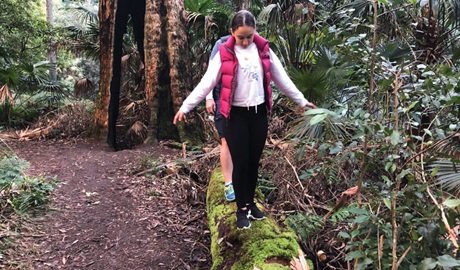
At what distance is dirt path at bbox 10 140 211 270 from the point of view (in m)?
3.29

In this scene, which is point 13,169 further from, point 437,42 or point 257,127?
point 437,42

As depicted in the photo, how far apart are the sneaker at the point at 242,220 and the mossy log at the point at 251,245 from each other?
0.11ft

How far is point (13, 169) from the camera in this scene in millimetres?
4160

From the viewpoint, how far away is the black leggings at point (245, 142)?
112 inches

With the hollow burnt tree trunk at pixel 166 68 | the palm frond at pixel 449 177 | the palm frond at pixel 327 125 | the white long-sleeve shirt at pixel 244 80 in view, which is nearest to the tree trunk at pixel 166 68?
the hollow burnt tree trunk at pixel 166 68

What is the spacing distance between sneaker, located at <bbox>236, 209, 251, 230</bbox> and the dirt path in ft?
2.42

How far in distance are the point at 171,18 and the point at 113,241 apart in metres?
4.39

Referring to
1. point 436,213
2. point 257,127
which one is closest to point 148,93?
point 257,127

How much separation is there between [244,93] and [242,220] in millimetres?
1019

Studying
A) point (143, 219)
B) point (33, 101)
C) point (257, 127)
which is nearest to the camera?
point (257, 127)

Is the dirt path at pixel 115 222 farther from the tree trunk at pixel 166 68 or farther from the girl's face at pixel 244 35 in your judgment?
the girl's face at pixel 244 35

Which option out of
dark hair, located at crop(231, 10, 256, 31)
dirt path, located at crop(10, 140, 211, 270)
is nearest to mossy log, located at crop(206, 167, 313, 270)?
dirt path, located at crop(10, 140, 211, 270)

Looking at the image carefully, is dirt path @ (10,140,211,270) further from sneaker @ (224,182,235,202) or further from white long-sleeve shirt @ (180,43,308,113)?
white long-sleeve shirt @ (180,43,308,113)

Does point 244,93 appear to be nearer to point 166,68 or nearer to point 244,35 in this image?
point 244,35
